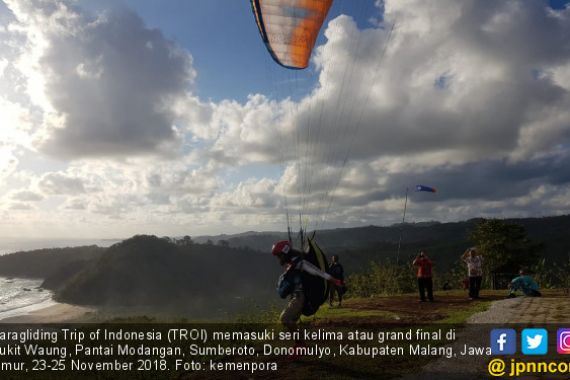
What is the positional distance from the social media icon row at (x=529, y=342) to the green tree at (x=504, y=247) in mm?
40925

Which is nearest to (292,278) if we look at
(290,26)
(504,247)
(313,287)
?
(313,287)

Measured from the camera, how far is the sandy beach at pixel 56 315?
284ft

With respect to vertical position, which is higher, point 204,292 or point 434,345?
point 434,345

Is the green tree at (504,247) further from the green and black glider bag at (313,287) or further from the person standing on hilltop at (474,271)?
the green and black glider bag at (313,287)

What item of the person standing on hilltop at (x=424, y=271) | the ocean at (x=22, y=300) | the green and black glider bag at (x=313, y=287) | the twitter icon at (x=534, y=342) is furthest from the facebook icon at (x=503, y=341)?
the ocean at (x=22, y=300)

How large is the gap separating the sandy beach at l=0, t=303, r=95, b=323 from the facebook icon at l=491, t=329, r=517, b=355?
97064 millimetres

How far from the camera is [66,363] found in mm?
16266

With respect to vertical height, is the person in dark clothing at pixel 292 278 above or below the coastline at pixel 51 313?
above

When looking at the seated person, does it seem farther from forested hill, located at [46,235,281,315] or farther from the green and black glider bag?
forested hill, located at [46,235,281,315]

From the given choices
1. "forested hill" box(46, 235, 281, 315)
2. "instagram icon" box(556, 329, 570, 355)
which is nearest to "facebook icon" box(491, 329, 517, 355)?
"instagram icon" box(556, 329, 570, 355)

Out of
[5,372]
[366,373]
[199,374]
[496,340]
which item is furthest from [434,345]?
[5,372]

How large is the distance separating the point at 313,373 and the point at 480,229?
46.4 metres

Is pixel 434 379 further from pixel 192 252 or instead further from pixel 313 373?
pixel 192 252

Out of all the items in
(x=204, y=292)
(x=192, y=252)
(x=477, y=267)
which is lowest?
(x=204, y=292)
